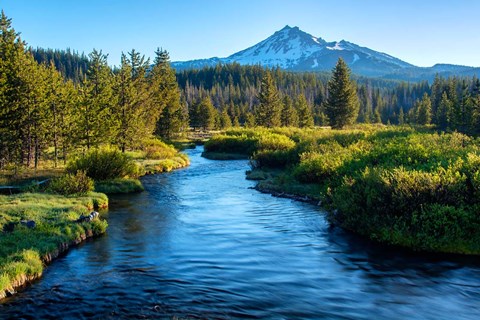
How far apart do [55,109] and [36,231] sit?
27.4m

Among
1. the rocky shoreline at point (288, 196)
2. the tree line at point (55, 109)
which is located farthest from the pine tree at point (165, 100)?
the rocky shoreline at point (288, 196)

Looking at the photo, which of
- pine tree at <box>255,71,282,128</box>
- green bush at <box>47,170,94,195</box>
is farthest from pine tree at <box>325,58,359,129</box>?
green bush at <box>47,170,94,195</box>

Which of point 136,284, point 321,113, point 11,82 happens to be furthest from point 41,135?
point 321,113

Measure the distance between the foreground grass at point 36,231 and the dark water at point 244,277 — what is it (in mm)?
539

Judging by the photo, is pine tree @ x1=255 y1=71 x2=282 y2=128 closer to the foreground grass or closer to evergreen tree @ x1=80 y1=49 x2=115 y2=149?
evergreen tree @ x1=80 y1=49 x2=115 y2=149

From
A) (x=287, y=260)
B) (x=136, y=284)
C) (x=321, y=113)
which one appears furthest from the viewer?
(x=321, y=113)

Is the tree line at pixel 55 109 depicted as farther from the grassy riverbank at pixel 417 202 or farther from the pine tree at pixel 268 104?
the pine tree at pixel 268 104

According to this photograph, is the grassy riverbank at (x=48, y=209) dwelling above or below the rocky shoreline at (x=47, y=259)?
above

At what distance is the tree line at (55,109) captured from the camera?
1371 inches

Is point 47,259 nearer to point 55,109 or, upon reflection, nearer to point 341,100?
point 55,109

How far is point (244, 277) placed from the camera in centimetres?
1265

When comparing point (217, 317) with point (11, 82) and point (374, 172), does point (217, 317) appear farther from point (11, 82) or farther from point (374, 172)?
point (11, 82)

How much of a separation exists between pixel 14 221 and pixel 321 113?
398ft

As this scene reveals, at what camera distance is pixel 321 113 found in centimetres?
13150
